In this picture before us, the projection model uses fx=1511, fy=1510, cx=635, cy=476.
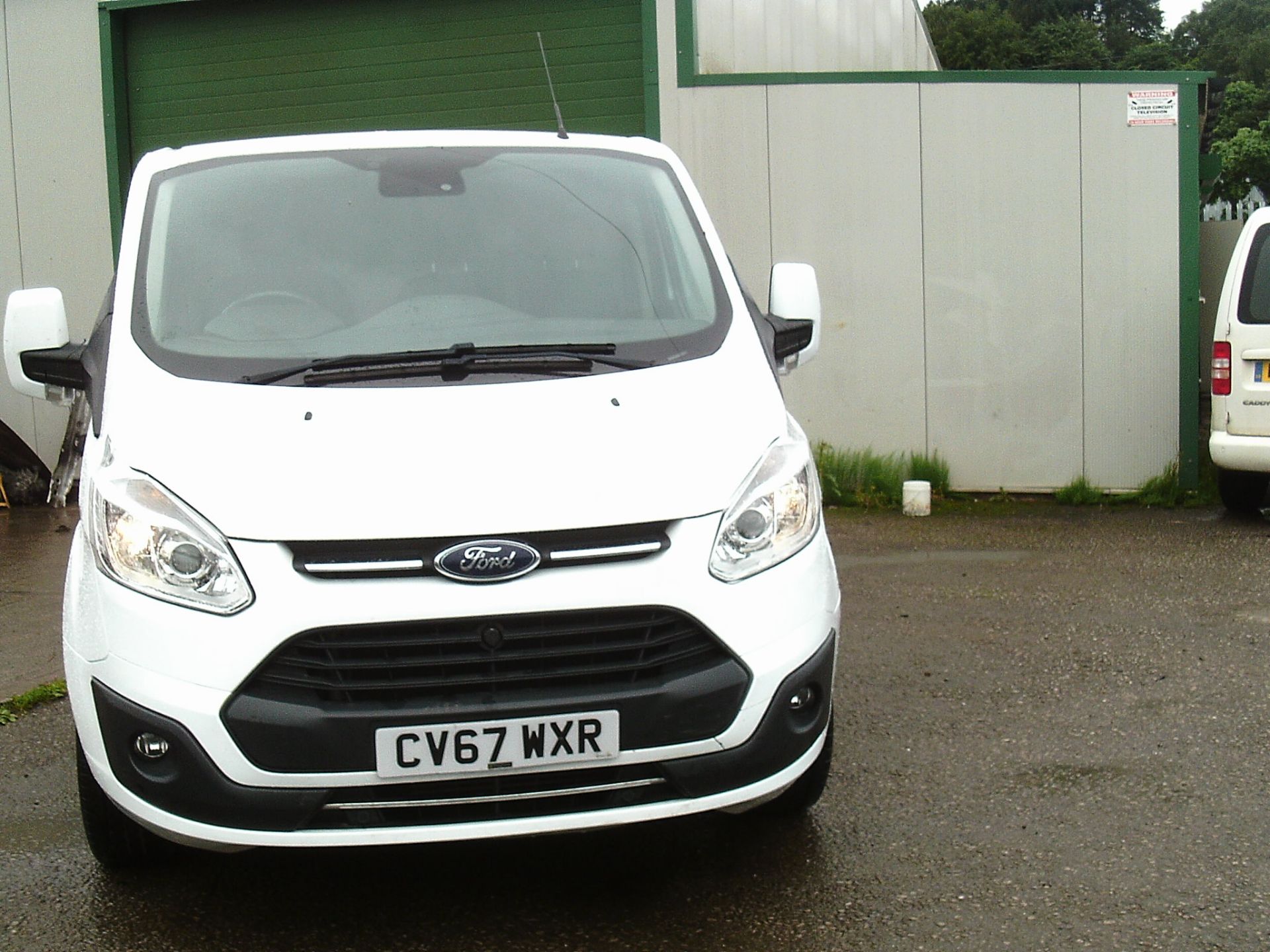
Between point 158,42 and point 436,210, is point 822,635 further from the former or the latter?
point 158,42

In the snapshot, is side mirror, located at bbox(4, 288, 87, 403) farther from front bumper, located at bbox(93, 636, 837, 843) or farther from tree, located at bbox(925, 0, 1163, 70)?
tree, located at bbox(925, 0, 1163, 70)

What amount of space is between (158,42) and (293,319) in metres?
8.82

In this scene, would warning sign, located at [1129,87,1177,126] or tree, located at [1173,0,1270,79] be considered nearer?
warning sign, located at [1129,87,1177,126]

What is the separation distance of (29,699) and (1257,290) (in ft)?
22.6

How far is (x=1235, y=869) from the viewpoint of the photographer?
12.0 feet

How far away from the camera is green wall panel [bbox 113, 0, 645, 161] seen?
10844mm

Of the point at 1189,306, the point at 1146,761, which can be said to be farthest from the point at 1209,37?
the point at 1146,761

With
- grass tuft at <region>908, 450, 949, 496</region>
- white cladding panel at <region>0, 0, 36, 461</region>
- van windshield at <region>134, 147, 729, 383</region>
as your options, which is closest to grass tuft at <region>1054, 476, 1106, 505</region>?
grass tuft at <region>908, 450, 949, 496</region>

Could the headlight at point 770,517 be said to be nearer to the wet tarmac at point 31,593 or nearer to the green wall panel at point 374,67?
the wet tarmac at point 31,593

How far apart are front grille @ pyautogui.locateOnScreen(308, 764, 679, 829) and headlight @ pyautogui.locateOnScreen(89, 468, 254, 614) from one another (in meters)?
0.47

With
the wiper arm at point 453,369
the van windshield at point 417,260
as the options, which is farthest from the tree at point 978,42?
the wiper arm at point 453,369

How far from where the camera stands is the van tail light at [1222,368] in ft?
28.8

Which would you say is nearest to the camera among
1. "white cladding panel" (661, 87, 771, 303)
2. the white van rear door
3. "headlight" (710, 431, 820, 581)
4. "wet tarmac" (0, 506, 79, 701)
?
"headlight" (710, 431, 820, 581)

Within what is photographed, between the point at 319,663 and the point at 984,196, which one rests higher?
the point at 984,196
